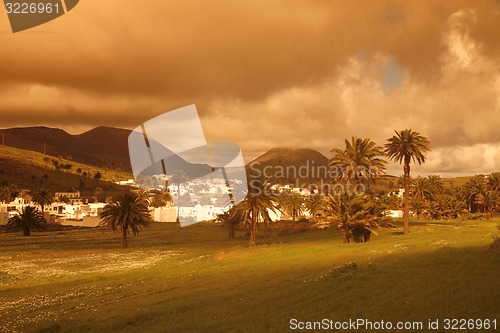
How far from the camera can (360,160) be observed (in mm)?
63969

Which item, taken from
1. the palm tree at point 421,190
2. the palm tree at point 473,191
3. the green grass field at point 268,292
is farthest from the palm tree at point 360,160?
the palm tree at point 473,191

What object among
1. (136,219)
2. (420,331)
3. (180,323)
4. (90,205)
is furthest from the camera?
(90,205)

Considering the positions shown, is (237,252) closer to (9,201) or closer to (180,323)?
(180,323)

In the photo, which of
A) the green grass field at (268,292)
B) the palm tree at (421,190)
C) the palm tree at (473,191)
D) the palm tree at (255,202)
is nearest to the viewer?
the green grass field at (268,292)

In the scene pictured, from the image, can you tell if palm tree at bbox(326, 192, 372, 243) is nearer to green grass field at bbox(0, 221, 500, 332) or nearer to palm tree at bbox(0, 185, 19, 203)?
green grass field at bbox(0, 221, 500, 332)

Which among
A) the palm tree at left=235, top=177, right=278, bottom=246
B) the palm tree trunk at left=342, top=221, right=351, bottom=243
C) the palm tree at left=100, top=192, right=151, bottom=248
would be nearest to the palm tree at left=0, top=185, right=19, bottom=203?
the palm tree at left=100, top=192, right=151, bottom=248

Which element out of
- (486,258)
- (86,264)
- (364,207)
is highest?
(364,207)

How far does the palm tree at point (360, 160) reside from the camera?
6400cm

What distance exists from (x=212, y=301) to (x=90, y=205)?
162 metres

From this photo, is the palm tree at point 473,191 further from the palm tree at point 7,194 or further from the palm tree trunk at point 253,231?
the palm tree at point 7,194

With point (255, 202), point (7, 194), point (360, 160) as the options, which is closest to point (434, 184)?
point (360, 160)

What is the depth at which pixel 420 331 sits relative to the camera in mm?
14781

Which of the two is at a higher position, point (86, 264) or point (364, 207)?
point (364, 207)

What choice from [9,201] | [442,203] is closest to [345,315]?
[442,203]
